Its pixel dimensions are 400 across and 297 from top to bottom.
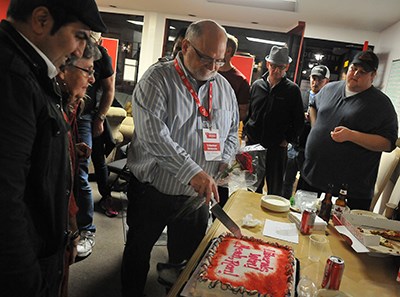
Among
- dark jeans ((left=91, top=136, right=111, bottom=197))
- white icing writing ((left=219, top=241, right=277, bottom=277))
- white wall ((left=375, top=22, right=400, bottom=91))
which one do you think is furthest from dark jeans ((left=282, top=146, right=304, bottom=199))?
white icing writing ((left=219, top=241, right=277, bottom=277))

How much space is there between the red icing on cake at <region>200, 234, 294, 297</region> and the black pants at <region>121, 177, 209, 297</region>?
1.49 ft

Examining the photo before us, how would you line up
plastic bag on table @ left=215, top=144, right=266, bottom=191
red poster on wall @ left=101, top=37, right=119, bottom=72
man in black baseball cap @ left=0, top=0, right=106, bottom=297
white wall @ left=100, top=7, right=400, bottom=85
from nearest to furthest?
1. man in black baseball cap @ left=0, top=0, right=106, bottom=297
2. plastic bag on table @ left=215, top=144, right=266, bottom=191
3. white wall @ left=100, top=7, right=400, bottom=85
4. red poster on wall @ left=101, top=37, right=119, bottom=72

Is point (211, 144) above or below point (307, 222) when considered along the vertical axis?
above

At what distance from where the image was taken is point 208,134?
1.69 metres

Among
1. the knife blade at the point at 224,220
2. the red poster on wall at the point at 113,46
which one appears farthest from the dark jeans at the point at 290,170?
the red poster on wall at the point at 113,46

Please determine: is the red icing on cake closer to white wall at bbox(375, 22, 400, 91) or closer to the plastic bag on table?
the plastic bag on table

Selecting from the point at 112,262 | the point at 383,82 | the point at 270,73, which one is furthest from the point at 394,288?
the point at 383,82

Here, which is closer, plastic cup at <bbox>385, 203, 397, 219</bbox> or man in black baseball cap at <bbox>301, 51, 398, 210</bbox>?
plastic cup at <bbox>385, 203, 397, 219</bbox>

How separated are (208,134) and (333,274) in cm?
86

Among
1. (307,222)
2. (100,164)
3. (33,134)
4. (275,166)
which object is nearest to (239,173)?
(307,222)

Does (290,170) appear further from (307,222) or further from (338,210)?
(307,222)

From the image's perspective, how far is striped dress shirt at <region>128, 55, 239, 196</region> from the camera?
148cm

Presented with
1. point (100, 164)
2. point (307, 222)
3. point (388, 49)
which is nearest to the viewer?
point (307, 222)

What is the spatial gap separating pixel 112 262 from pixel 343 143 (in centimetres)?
186
